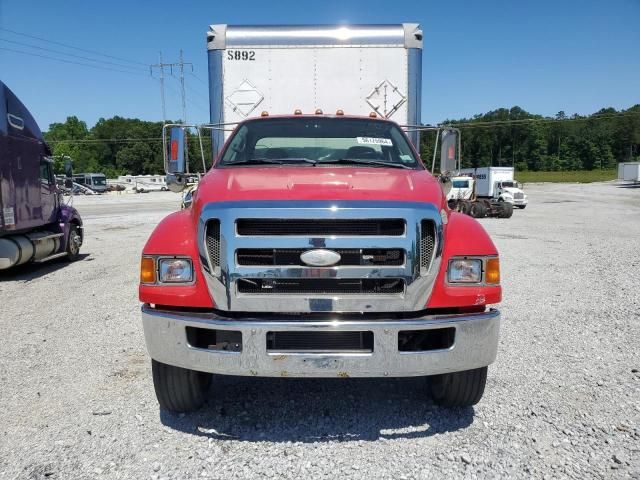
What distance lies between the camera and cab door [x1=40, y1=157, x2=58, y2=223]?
10289 mm

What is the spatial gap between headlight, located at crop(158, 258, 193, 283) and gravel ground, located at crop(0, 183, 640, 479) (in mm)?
1031

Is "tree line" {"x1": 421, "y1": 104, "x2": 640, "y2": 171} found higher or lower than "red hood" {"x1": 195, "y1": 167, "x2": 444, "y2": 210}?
higher

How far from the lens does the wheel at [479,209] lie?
24859 millimetres

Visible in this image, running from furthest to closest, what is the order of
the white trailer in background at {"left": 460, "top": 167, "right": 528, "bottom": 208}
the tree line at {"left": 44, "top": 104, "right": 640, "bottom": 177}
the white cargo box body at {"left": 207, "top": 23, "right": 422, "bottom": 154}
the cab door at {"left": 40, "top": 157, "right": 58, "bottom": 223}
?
the tree line at {"left": 44, "top": 104, "right": 640, "bottom": 177}
the white trailer in background at {"left": 460, "top": 167, "right": 528, "bottom": 208}
the cab door at {"left": 40, "top": 157, "right": 58, "bottom": 223}
the white cargo box body at {"left": 207, "top": 23, "right": 422, "bottom": 154}

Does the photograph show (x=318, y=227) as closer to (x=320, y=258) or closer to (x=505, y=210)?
(x=320, y=258)

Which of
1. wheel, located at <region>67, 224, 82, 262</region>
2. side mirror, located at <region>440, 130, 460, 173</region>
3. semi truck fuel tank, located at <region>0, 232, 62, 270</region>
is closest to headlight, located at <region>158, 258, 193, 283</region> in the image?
side mirror, located at <region>440, 130, 460, 173</region>

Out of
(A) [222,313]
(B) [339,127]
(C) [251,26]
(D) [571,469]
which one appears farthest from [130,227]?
(D) [571,469]

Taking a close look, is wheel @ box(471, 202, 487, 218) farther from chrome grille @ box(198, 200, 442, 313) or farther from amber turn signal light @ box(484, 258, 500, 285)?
chrome grille @ box(198, 200, 442, 313)

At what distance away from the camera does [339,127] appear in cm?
472

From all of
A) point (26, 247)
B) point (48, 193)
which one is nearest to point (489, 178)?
point (48, 193)

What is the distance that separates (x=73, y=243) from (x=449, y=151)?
927cm

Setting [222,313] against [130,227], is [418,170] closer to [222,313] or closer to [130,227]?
[222,313]

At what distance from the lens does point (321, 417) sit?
11.3 ft

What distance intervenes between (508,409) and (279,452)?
5.57 ft
